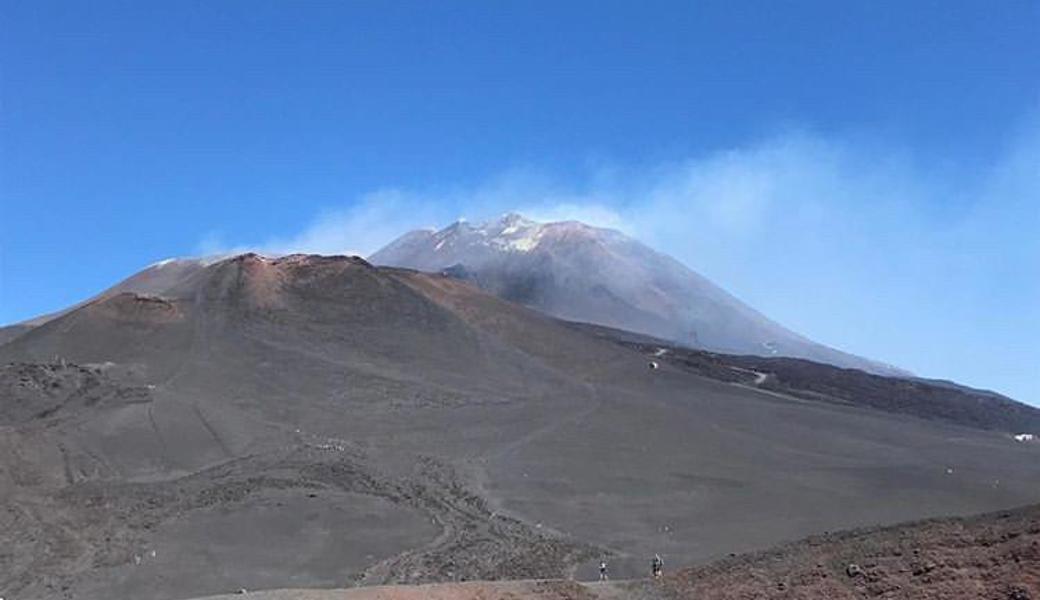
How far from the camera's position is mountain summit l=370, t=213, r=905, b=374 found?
A: 138 m

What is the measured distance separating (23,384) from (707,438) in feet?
118

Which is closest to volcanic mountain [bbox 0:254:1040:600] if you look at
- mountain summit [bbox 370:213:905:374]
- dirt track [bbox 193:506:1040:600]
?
dirt track [bbox 193:506:1040:600]

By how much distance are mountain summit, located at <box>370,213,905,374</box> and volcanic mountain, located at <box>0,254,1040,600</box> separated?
5244 cm

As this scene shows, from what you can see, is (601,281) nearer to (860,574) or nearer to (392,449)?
(392,449)

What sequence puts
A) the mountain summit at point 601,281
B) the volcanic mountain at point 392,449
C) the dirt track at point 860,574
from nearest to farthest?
the dirt track at point 860,574
the volcanic mountain at point 392,449
the mountain summit at point 601,281

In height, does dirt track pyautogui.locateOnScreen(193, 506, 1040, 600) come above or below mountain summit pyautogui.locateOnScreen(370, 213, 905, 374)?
below

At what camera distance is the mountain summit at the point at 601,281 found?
452 feet

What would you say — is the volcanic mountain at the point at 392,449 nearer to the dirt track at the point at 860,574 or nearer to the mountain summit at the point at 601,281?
the dirt track at the point at 860,574

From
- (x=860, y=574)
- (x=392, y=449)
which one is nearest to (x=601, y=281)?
(x=392, y=449)

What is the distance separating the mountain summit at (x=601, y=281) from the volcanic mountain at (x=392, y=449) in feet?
172

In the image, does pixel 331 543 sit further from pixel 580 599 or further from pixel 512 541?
pixel 580 599

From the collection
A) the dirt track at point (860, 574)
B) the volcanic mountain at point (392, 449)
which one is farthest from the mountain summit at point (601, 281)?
the dirt track at point (860, 574)

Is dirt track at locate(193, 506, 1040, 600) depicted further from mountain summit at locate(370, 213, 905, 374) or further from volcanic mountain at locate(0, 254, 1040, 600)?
mountain summit at locate(370, 213, 905, 374)

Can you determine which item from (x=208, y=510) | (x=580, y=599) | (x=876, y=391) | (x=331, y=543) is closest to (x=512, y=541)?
(x=331, y=543)
